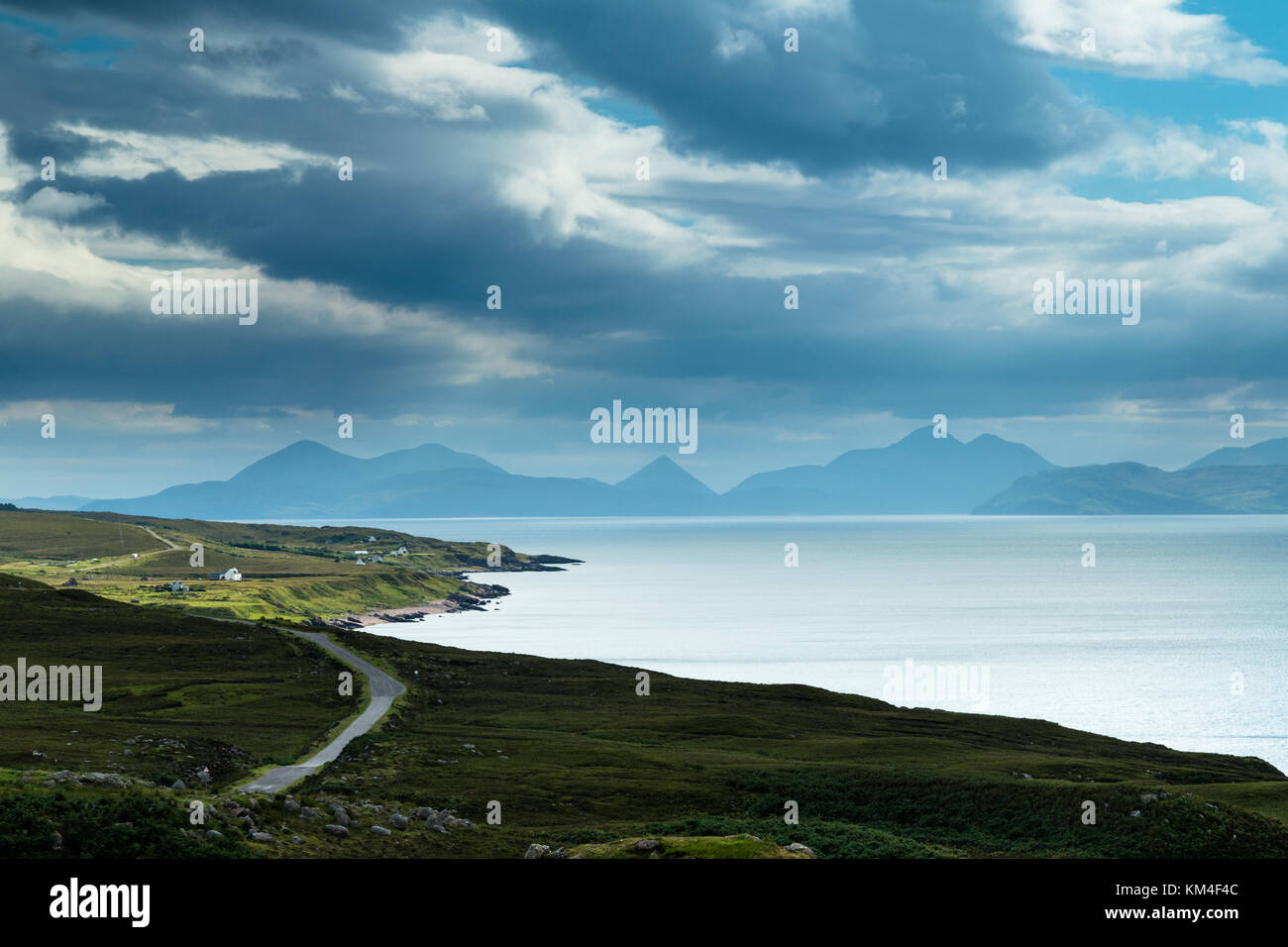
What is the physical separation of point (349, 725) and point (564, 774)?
1066 inches

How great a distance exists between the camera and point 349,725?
85938 mm

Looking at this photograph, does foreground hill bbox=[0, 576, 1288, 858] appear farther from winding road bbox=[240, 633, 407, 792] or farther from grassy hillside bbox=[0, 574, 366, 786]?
winding road bbox=[240, 633, 407, 792]

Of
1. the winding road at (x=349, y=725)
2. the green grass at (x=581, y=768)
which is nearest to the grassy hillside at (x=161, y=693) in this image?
the green grass at (x=581, y=768)

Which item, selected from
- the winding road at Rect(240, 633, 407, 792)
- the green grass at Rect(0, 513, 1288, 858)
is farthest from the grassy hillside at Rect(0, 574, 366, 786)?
the winding road at Rect(240, 633, 407, 792)

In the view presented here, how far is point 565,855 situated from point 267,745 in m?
43.5

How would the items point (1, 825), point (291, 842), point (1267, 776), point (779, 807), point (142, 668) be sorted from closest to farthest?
point (1, 825), point (291, 842), point (779, 807), point (1267, 776), point (142, 668)

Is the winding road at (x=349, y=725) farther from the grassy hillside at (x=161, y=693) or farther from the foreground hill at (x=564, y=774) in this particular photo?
the grassy hillside at (x=161, y=693)

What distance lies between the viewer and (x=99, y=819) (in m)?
32.9

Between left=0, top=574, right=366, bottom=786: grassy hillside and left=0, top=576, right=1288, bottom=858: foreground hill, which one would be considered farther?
left=0, top=574, right=366, bottom=786: grassy hillside

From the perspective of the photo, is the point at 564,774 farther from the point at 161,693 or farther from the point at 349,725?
the point at 161,693

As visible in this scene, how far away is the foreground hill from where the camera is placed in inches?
1576

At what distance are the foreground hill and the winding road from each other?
5.83 ft
